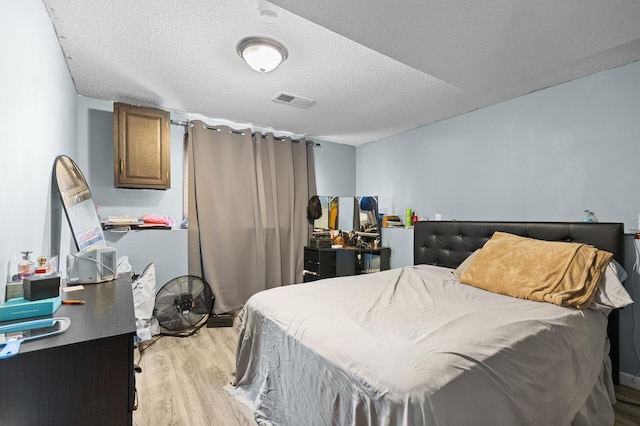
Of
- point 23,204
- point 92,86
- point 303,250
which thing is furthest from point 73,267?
point 303,250

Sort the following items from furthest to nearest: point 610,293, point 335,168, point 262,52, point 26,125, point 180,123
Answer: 1. point 335,168
2. point 180,123
3. point 262,52
4. point 610,293
5. point 26,125

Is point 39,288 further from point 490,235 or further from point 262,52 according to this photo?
point 490,235

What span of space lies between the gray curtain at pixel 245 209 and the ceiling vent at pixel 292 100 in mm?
957

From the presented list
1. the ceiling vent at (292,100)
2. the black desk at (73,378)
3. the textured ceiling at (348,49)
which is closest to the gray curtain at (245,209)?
the textured ceiling at (348,49)

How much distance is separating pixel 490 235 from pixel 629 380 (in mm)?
1251

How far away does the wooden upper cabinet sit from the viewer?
2719 mm

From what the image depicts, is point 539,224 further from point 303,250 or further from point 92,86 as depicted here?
A: point 92,86

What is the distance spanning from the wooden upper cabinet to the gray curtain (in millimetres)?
368

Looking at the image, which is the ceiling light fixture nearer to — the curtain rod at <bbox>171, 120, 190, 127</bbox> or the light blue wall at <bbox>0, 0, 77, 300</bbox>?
the light blue wall at <bbox>0, 0, 77, 300</bbox>

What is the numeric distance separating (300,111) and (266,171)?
97 centimetres

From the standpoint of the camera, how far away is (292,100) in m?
2.75

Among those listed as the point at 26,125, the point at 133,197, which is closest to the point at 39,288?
the point at 26,125

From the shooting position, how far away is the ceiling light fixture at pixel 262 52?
180 cm

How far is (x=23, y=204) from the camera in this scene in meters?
1.28
